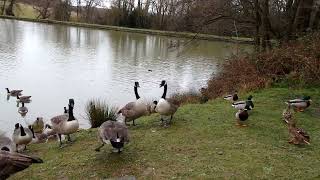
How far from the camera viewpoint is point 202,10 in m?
23.4

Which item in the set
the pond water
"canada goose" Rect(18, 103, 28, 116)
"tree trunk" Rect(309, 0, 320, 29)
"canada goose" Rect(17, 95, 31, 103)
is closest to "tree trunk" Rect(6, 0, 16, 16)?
the pond water

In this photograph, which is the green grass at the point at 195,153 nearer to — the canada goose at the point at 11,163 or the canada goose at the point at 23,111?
the canada goose at the point at 11,163

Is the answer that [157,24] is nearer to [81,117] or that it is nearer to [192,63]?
[192,63]

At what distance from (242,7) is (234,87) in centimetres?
646

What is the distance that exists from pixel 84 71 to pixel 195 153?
21973 mm

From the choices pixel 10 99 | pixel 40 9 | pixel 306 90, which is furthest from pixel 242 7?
pixel 40 9

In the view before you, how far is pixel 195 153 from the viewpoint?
376 inches

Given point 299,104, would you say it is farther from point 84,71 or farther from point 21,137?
point 84,71

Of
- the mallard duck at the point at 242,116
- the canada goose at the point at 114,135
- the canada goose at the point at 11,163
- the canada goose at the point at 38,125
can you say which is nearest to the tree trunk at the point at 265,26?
the mallard duck at the point at 242,116

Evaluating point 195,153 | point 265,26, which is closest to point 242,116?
point 195,153

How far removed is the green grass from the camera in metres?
8.55

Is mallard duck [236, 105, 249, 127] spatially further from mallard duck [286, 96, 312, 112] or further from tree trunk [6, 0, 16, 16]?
tree trunk [6, 0, 16, 16]

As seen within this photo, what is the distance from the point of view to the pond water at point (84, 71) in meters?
21.3

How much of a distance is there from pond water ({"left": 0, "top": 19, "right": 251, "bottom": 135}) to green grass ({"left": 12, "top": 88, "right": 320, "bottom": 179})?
5.89 metres
